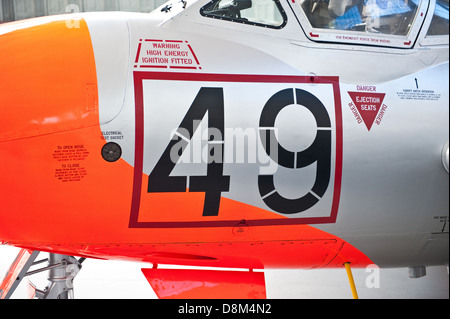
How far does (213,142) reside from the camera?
2.75 metres

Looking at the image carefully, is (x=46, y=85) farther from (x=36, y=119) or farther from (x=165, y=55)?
(x=165, y=55)

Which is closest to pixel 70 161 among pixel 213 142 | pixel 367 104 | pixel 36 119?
pixel 36 119

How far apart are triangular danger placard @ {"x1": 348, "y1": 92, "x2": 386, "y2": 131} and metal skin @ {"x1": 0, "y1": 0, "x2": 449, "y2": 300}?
0.01 metres

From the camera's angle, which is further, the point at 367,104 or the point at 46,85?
the point at 367,104

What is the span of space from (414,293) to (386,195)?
3.04m

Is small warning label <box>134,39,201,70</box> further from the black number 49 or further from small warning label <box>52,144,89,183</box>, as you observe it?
small warning label <box>52,144,89,183</box>

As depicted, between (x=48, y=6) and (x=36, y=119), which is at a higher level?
(x=48, y=6)

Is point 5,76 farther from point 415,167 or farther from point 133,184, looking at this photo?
point 415,167

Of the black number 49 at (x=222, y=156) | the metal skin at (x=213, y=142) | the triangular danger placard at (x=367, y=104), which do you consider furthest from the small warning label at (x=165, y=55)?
the triangular danger placard at (x=367, y=104)

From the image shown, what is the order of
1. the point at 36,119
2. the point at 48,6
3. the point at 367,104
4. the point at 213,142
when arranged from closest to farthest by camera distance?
the point at 36,119
the point at 213,142
the point at 367,104
the point at 48,6

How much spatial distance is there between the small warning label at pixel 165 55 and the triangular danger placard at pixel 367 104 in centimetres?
84

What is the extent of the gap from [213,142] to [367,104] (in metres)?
0.85

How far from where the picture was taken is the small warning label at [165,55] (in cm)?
281
